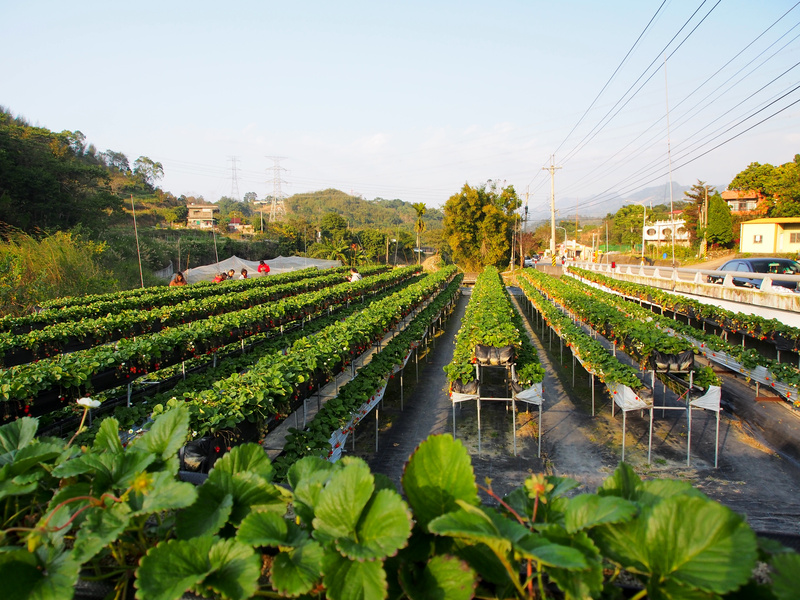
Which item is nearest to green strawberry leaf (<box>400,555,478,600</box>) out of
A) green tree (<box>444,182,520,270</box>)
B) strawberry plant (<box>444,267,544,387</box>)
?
strawberry plant (<box>444,267,544,387</box>)

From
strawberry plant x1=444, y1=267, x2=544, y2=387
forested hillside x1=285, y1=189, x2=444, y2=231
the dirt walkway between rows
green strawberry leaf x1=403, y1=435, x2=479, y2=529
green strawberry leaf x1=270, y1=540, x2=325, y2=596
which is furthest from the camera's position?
forested hillside x1=285, y1=189, x2=444, y2=231

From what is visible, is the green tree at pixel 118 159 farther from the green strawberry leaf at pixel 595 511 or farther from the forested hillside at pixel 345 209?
the green strawberry leaf at pixel 595 511

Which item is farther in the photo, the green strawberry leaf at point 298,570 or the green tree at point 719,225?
the green tree at point 719,225

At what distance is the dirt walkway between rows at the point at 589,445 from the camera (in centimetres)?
654

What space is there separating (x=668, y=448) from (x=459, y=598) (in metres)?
8.36

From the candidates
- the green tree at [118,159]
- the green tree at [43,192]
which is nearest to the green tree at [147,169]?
the green tree at [118,159]

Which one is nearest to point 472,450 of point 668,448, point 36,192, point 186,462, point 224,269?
point 668,448

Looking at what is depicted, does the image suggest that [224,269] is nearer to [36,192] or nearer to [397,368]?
[36,192]

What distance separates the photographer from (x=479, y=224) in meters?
46.4

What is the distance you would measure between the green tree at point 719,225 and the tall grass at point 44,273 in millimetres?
45723

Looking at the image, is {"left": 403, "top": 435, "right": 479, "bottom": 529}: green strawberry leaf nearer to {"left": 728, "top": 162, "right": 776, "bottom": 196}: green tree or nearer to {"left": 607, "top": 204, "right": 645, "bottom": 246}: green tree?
{"left": 728, "top": 162, "right": 776, "bottom": 196}: green tree

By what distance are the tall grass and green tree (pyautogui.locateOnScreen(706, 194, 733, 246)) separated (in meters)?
45.7

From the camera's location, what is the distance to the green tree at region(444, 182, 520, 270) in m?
45.6

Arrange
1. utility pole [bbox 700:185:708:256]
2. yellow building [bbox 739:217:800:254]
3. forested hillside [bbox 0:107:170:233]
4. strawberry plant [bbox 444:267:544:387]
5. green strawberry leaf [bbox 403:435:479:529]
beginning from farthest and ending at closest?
1. utility pole [bbox 700:185:708:256]
2. yellow building [bbox 739:217:800:254]
3. forested hillside [bbox 0:107:170:233]
4. strawberry plant [bbox 444:267:544:387]
5. green strawberry leaf [bbox 403:435:479:529]
